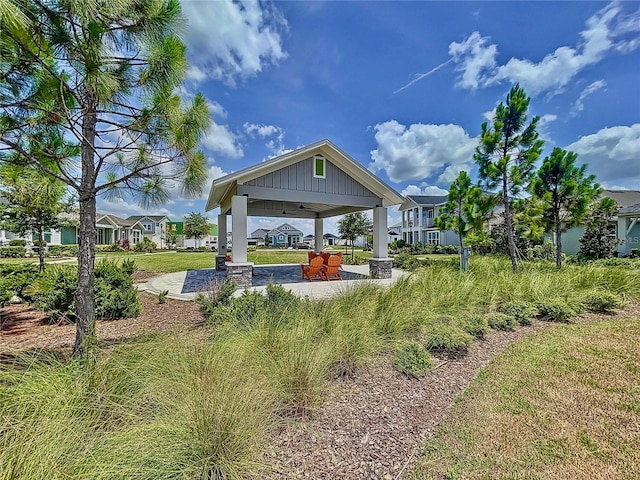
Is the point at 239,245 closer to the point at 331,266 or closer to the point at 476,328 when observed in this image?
the point at 331,266

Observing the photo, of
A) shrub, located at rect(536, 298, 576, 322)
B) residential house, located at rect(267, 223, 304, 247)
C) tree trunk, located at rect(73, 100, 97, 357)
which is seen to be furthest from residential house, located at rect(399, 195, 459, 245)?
tree trunk, located at rect(73, 100, 97, 357)

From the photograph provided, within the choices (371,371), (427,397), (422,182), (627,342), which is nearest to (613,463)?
(427,397)

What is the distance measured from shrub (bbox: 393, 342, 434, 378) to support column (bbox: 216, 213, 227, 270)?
1239 cm

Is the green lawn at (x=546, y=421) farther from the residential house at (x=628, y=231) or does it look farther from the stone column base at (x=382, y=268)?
the residential house at (x=628, y=231)

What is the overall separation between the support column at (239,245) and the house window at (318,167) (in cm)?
289

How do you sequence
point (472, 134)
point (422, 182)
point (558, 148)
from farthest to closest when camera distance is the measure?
point (422, 182)
point (472, 134)
point (558, 148)

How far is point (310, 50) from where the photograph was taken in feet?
32.7

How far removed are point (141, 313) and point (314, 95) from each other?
10218 millimetres

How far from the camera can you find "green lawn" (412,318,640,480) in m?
2.19

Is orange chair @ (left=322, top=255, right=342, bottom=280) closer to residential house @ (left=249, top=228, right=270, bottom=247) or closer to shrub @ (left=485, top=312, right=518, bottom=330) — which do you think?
shrub @ (left=485, top=312, right=518, bottom=330)

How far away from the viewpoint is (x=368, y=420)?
9.01ft

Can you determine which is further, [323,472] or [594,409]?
[594,409]

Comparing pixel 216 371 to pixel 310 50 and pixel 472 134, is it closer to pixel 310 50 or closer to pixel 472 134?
pixel 310 50

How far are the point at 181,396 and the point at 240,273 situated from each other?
7310 millimetres
